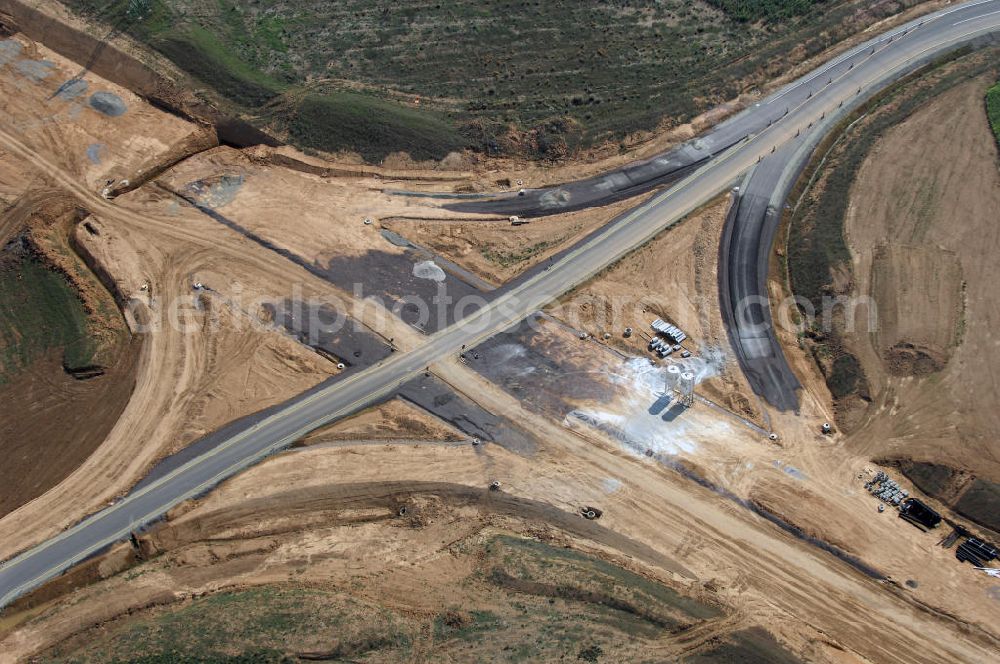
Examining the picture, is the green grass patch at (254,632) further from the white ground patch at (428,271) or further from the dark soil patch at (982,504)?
the dark soil patch at (982,504)

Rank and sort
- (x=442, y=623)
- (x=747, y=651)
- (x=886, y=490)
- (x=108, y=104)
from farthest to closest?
(x=108, y=104) < (x=886, y=490) < (x=442, y=623) < (x=747, y=651)

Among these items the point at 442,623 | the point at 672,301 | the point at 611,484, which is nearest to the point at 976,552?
the point at 611,484

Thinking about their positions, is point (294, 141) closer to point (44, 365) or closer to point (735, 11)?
point (44, 365)

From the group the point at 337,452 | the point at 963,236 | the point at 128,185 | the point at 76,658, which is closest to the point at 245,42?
the point at 128,185

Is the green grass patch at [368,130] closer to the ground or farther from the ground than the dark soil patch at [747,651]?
farther from the ground

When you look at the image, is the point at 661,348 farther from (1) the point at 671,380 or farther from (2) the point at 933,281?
(2) the point at 933,281

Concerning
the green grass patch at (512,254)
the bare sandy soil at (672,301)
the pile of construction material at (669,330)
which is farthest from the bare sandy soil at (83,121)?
the pile of construction material at (669,330)
